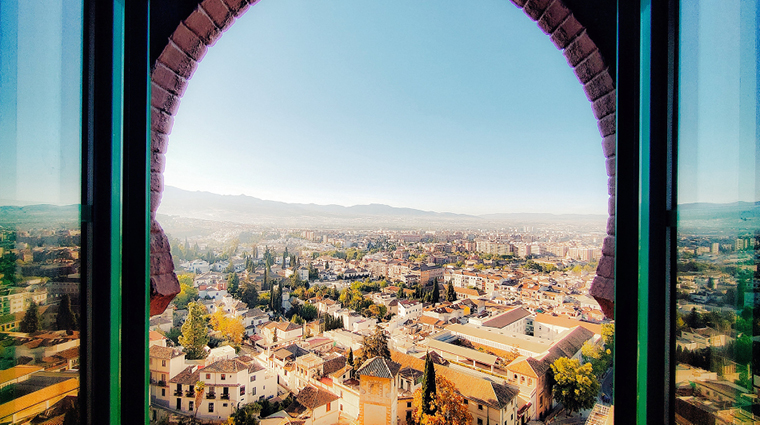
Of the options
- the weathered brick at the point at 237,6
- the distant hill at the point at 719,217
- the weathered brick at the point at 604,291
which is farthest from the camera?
the weathered brick at the point at 237,6

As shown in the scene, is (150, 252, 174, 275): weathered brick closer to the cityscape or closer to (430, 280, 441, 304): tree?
the cityscape

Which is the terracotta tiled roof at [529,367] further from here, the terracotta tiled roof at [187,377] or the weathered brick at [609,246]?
the terracotta tiled roof at [187,377]

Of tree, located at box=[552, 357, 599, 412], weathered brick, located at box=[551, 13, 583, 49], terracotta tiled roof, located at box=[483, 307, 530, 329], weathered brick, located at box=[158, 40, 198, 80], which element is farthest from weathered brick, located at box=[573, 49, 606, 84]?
weathered brick, located at box=[158, 40, 198, 80]

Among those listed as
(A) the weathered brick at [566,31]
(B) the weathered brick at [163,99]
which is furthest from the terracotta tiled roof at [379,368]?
(A) the weathered brick at [566,31]

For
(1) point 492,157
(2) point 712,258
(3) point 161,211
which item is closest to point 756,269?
(2) point 712,258

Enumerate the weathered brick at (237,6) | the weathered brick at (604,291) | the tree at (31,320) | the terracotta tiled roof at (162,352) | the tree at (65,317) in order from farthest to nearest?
the terracotta tiled roof at (162,352), the weathered brick at (237,6), the weathered brick at (604,291), the tree at (65,317), the tree at (31,320)

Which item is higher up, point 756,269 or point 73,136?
point 73,136

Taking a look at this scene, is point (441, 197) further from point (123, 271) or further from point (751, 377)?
point (123, 271)
